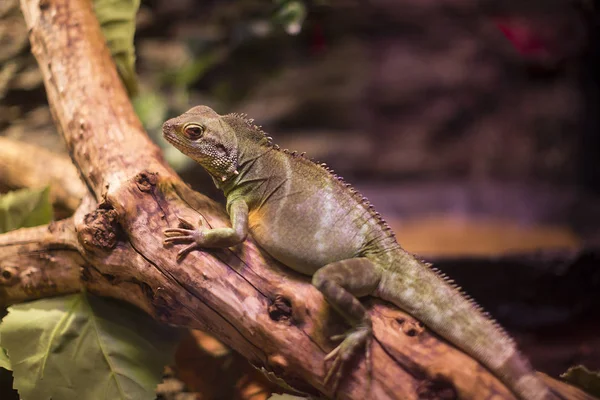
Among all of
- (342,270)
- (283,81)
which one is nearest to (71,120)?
(342,270)

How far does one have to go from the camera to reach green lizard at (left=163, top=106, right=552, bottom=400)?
2617 millimetres

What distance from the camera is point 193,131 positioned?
3.12 meters

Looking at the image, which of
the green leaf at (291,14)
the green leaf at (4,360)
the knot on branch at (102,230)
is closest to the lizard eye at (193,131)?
the knot on branch at (102,230)

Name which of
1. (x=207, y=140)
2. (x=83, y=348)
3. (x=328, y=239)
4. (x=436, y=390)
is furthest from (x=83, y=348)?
(x=436, y=390)

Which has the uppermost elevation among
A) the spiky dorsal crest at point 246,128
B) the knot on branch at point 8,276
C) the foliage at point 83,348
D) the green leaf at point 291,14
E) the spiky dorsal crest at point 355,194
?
the green leaf at point 291,14

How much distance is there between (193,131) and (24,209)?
1732 millimetres

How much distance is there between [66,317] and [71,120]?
1.43m

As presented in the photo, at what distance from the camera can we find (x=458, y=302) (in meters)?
2.76

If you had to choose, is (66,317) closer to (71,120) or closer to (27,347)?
(27,347)

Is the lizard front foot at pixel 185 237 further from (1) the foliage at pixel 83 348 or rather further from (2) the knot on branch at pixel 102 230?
(1) the foliage at pixel 83 348

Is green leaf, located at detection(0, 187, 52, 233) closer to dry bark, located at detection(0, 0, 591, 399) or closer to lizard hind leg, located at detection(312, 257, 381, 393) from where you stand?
dry bark, located at detection(0, 0, 591, 399)

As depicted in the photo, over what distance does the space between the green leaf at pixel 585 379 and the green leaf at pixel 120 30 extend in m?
4.17

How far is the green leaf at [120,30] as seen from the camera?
4430mm

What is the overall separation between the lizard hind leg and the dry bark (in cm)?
7
